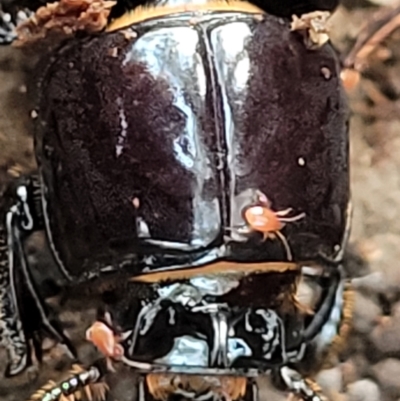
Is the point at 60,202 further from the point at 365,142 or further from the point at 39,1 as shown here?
the point at 365,142

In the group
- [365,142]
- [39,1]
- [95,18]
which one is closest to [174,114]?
[95,18]

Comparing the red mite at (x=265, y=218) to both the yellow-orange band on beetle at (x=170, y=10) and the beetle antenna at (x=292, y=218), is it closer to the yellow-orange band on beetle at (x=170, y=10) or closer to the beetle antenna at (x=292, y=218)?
the beetle antenna at (x=292, y=218)

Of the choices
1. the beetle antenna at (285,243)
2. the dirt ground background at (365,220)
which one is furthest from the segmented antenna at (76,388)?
the beetle antenna at (285,243)

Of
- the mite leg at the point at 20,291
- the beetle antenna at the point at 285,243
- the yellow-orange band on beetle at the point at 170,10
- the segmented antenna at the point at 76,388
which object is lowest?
the segmented antenna at the point at 76,388

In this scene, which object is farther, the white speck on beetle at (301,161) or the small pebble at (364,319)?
the small pebble at (364,319)

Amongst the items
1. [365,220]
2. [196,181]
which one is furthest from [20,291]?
[365,220]
